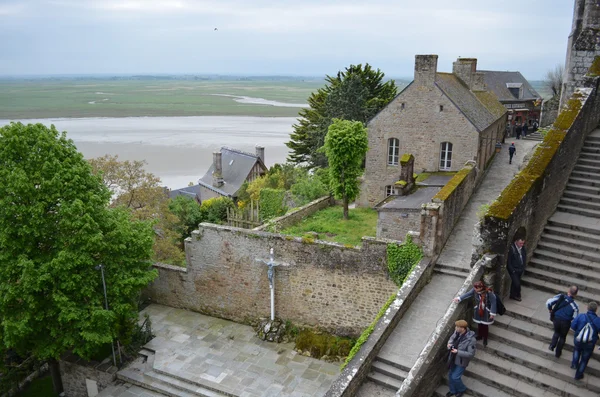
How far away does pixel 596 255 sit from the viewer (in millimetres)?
9516

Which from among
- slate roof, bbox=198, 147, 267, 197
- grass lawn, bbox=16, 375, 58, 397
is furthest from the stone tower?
slate roof, bbox=198, 147, 267, 197

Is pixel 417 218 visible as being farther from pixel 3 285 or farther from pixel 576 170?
pixel 3 285

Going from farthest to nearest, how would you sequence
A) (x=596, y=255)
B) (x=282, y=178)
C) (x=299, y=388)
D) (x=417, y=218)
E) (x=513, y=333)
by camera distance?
1. (x=282, y=178)
2. (x=417, y=218)
3. (x=299, y=388)
4. (x=596, y=255)
5. (x=513, y=333)

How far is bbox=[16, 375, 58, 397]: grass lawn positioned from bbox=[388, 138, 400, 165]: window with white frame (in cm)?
1634

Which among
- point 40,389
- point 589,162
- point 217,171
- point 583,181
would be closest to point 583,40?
point 589,162

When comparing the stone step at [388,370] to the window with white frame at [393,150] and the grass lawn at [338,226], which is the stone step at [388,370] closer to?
the grass lawn at [338,226]

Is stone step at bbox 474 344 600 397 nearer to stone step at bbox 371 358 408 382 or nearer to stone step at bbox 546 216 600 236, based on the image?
stone step at bbox 371 358 408 382

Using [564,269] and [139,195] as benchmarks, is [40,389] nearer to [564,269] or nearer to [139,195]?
[139,195]

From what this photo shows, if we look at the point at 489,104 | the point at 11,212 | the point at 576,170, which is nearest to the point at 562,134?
the point at 576,170

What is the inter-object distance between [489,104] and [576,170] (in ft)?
48.7

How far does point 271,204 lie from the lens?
71.8ft

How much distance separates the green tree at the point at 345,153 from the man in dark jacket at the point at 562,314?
472 inches

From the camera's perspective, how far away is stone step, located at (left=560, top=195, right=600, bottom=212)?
10703 millimetres

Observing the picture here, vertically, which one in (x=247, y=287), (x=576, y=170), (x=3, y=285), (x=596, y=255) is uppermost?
(x=576, y=170)
